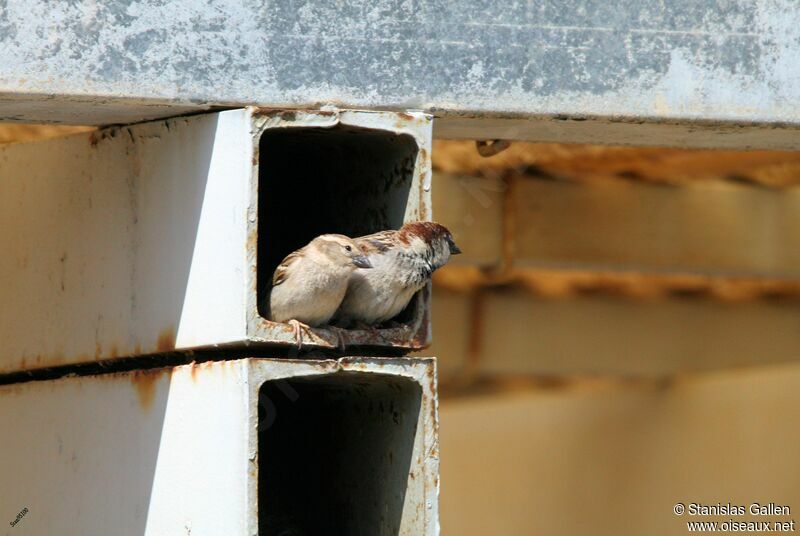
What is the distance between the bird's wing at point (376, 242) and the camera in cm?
449

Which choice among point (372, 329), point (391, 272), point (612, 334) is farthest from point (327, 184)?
point (612, 334)

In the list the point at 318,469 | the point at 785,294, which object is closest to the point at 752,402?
the point at 785,294

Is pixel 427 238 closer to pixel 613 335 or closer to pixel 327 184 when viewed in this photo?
pixel 327 184

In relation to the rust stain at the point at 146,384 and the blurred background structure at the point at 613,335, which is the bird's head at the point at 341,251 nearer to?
the rust stain at the point at 146,384

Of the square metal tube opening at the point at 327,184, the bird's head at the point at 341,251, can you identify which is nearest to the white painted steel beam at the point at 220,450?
the bird's head at the point at 341,251

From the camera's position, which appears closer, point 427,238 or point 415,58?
point 415,58

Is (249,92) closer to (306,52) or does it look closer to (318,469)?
(306,52)

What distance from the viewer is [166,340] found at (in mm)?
4207

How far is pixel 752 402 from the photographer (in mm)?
7719

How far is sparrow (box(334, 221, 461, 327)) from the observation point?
4.42 metres

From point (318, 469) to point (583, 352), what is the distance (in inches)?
112

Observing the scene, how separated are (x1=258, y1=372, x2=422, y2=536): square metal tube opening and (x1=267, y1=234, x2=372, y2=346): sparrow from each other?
195 millimetres

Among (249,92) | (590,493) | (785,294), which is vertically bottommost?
(590,493)

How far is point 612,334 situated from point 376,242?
3.16 meters
